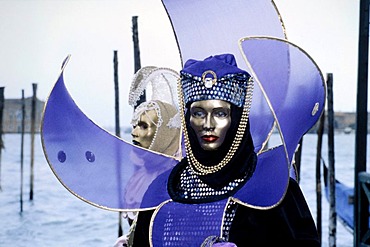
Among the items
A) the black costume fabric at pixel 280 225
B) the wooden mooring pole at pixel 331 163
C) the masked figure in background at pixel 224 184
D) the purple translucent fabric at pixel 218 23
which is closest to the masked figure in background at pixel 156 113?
the purple translucent fabric at pixel 218 23

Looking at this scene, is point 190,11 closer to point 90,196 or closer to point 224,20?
point 224,20

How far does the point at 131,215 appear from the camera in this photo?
9.21 feet

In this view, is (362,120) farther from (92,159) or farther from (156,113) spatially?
(92,159)

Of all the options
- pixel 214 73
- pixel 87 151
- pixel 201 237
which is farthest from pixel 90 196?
pixel 214 73

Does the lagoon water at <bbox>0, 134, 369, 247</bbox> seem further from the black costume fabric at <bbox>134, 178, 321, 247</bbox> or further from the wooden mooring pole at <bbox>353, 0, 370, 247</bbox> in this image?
the black costume fabric at <bbox>134, 178, 321, 247</bbox>

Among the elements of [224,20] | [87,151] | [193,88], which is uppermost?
[224,20]

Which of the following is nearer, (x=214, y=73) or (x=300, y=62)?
(x=300, y=62)

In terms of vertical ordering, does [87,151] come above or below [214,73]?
below

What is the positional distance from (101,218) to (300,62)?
1408cm

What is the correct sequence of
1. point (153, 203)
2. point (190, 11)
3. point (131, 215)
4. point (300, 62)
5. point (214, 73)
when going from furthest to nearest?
point (131, 215), point (190, 11), point (153, 203), point (214, 73), point (300, 62)

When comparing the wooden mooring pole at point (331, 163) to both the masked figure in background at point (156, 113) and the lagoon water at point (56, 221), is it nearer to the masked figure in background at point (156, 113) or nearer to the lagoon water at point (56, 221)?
the lagoon water at point (56, 221)

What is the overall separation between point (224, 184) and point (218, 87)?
0.25 m

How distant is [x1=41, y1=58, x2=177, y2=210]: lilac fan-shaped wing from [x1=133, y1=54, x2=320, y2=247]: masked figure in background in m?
0.15

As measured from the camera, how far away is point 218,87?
5.42 ft
